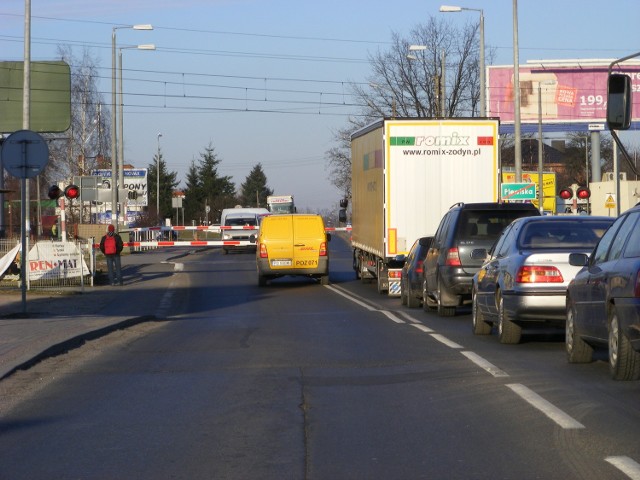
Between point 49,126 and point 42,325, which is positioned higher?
point 49,126

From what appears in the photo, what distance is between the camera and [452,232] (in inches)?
711

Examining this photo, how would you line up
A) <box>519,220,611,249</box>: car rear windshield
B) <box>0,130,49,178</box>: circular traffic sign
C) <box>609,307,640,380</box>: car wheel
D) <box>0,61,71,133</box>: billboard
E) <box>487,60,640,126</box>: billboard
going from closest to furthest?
<box>609,307,640,380</box>: car wheel
<box>519,220,611,249</box>: car rear windshield
<box>0,130,49,178</box>: circular traffic sign
<box>0,61,71,133</box>: billboard
<box>487,60,640,126</box>: billboard

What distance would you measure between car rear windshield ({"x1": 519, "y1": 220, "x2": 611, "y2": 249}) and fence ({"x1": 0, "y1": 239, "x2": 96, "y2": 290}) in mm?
15919

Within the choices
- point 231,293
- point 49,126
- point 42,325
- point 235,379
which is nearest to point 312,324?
point 42,325

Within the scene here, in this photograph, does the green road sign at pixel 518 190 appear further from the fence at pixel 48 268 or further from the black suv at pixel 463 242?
the black suv at pixel 463 242

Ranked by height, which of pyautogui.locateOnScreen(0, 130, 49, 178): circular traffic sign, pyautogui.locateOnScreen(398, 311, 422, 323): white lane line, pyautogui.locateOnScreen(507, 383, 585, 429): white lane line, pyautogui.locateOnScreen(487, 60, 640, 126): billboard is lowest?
pyautogui.locateOnScreen(398, 311, 422, 323): white lane line

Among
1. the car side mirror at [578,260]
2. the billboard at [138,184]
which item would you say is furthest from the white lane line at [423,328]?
the billboard at [138,184]

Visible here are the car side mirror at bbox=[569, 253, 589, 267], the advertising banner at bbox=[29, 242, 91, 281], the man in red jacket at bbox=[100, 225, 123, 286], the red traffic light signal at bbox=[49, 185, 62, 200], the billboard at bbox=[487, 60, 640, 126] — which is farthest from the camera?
the billboard at bbox=[487, 60, 640, 126]

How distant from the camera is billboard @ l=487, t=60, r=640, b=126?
59906 mm

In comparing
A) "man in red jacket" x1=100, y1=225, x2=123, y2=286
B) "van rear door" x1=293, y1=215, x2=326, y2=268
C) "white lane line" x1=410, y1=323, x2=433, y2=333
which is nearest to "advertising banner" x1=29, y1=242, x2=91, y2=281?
"man in red jacket" x1=100, y1=225, x2=123, y2=286

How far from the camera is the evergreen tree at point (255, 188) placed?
547ft

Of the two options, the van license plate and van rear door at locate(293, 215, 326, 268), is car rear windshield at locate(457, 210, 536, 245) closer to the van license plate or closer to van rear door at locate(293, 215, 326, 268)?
van rear door at locate(293, 215, 326, 268)

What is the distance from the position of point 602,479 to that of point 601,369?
4.91m

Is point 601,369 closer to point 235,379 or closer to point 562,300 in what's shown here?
point 562,300
